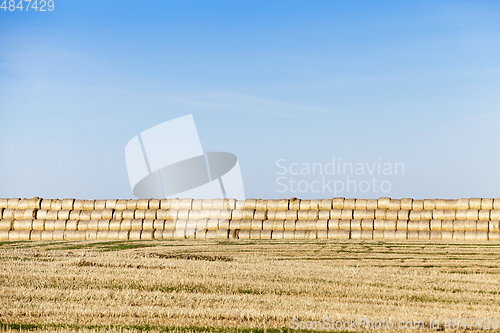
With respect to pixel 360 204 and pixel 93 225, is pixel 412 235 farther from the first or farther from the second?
pixel 93 225

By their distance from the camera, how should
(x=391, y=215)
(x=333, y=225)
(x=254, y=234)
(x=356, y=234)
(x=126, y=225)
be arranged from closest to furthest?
1. (x=356, y=234)
2. (x=391, y=215)
3. (x=333, y=225)
4. (x=254, y=234)
5. (x=126, y=225)

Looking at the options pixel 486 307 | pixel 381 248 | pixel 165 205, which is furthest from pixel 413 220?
pixel 486 307

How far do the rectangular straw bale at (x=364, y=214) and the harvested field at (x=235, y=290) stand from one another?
8.34m

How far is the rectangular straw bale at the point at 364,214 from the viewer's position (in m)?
26.3

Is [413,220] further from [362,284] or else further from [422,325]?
[422,325]

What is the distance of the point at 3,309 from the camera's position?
894 centimetres

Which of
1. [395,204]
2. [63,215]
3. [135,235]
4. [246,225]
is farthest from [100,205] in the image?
[395,204]

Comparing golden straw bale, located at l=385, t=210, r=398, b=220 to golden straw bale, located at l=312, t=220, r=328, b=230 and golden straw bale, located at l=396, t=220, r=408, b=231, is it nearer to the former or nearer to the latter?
golden straw bale, located at l=396, t=220, r=408, b=231

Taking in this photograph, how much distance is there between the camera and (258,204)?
2789 centimetres

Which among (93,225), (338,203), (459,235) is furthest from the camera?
(93,225)

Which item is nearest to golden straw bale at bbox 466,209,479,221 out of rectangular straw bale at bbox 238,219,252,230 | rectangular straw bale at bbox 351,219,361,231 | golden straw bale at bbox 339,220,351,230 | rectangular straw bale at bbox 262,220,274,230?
rectangular straw bale at bbox 351,219,361,231

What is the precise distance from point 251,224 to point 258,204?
1.18 meters

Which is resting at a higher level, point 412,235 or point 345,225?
point 345,225

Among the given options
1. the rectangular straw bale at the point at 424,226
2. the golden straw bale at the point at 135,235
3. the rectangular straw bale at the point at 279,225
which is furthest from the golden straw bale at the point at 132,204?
the rectangular straw bale at the point at 424,226
